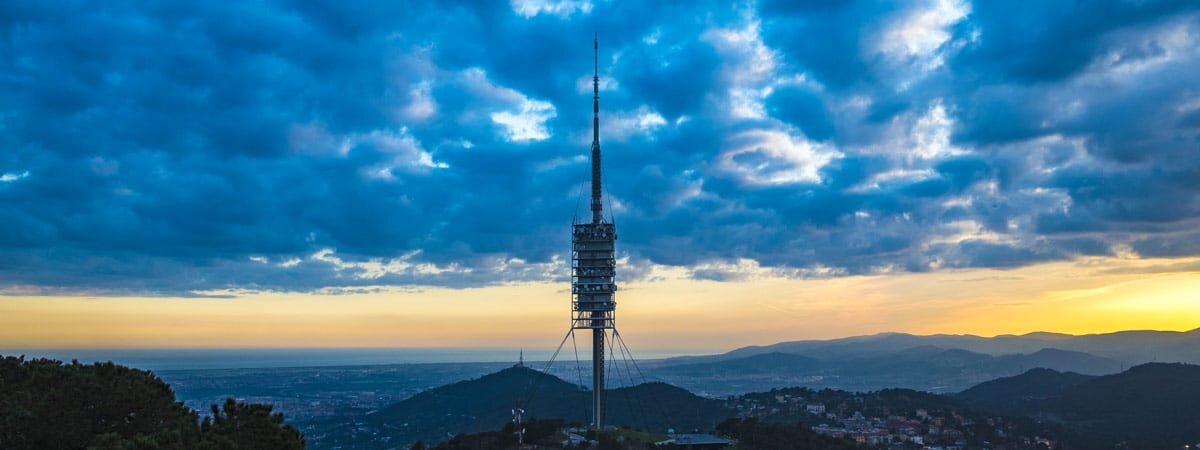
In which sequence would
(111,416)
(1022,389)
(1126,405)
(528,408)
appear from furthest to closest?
(1022,389) → (1126,405) → (528,408) → (111,416)

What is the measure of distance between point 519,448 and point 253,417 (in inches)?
1548

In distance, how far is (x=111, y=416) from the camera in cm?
2727

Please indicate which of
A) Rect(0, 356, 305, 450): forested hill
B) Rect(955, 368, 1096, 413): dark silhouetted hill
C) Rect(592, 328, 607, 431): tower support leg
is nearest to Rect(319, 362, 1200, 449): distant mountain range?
Rect(955, 368, 1096, 413): dark silhouetted hill

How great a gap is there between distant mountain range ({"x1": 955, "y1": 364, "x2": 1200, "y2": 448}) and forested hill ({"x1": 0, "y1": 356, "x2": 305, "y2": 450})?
103635 millimetres

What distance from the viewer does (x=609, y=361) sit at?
7269 centimetres

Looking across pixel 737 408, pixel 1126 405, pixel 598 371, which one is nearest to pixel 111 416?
pixel 598 371

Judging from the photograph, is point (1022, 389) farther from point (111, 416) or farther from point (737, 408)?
point (111, 416)

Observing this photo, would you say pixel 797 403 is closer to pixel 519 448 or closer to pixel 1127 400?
pixel 1127 400

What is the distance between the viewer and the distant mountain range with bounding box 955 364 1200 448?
370ft

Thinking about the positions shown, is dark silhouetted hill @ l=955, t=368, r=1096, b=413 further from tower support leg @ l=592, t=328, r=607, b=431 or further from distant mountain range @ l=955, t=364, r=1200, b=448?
tower support leg @ l=592, t=328, r=607, b=431

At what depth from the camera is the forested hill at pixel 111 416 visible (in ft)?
74.8

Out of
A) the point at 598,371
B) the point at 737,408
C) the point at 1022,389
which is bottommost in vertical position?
the point at 737,408

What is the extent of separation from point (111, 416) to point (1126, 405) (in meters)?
144

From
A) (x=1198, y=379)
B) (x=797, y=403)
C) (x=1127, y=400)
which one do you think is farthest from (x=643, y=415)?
(x=1198, y=379)
